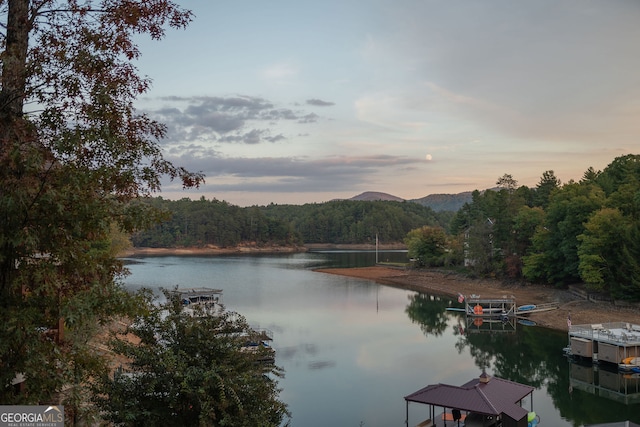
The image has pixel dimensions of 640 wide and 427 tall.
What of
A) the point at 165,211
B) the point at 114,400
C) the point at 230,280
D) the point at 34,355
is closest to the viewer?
the point at 34,355

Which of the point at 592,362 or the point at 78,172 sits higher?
the point at 78,172

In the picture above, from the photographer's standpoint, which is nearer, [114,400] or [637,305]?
[114,400]

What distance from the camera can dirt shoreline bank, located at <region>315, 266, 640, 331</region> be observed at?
36094 mm

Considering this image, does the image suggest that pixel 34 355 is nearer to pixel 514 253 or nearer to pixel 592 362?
pixel 592 362

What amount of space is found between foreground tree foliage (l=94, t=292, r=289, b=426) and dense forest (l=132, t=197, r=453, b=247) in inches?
4461

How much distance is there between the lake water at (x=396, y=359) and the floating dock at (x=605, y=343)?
0.84 metres

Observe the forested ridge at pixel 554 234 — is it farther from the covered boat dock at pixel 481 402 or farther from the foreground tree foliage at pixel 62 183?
the covered boat dock at pixel 481 402

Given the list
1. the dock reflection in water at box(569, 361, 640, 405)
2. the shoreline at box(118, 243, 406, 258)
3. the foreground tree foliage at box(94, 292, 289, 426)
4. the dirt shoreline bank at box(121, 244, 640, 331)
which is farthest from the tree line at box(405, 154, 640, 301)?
the shoreline at box(118, 243, 406, 258)

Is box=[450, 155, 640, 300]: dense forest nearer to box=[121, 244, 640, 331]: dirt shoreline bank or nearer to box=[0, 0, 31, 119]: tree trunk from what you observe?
box=[121, 244, 640, 331]: dirt shoreline bank

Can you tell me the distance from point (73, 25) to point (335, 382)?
1939 centimetres

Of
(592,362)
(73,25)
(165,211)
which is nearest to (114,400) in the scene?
(165,211)

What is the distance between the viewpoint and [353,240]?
466ft

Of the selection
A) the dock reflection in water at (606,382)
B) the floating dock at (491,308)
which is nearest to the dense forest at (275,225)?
the floating dock at (491,308)

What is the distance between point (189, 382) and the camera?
9336mm
